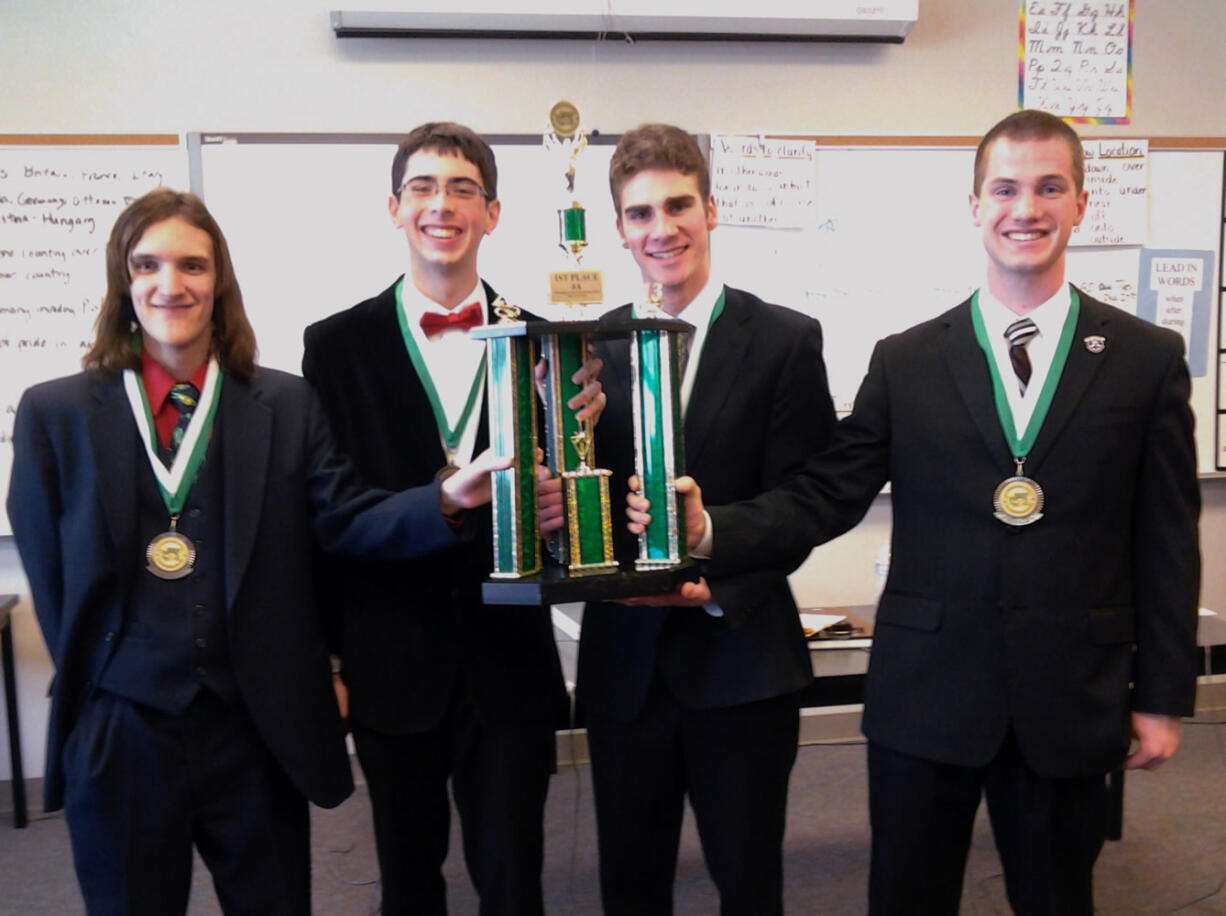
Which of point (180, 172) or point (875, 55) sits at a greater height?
point (875, 55)

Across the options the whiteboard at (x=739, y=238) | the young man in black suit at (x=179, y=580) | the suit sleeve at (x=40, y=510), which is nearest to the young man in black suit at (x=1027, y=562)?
the young man in black suit at (x=179, y=580)

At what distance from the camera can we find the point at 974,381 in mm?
1978

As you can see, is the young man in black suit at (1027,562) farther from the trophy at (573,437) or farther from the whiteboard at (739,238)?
the whiteboard at (739,238)

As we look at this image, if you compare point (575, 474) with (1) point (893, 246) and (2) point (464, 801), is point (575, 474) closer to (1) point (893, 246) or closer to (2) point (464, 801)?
(2) point (464, 801)

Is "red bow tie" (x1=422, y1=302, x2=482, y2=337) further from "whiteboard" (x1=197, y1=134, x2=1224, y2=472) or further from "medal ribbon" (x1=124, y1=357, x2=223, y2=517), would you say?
"whiteboard" (x1=197, y1=134, x2=1224, y2=472)

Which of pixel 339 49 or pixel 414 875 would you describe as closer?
pixel 414 875

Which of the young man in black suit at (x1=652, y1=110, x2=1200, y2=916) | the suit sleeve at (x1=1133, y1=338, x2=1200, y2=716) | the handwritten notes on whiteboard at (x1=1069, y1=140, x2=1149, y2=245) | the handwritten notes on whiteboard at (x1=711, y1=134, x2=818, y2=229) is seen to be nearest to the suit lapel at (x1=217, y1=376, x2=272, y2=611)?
the young man in black suit at (x1=652, y1=110, x2=1200, y2=916)

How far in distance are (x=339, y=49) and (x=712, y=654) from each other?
307 cm

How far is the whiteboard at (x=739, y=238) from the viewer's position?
404 centimetres

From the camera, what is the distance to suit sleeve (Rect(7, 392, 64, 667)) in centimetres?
190

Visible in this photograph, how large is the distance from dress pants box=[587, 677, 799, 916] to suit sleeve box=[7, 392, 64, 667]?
102 cm

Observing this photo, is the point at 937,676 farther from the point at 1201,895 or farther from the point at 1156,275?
the point at 1156,275

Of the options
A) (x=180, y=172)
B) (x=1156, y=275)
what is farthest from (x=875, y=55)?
(x=180, y=172)

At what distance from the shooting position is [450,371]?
2.13 metres
